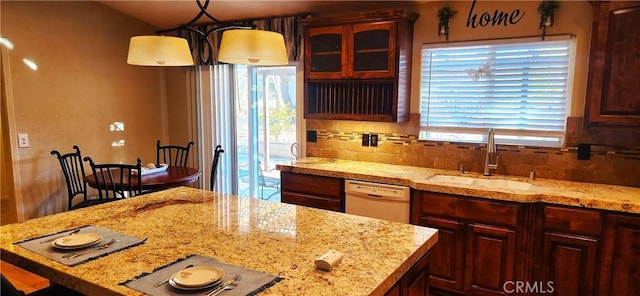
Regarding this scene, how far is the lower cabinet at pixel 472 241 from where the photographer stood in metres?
2.64

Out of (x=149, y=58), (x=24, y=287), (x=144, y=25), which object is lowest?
(x=24, y=287)

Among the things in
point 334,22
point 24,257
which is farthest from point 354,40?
point 24,257

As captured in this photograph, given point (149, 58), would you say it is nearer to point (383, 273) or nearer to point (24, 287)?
point (383, 273)

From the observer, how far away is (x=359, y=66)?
136 inches

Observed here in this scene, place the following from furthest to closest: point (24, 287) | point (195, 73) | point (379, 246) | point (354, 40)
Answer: point (195, 73) → point (354, 40) → point (24, 287) → point (379, 246)

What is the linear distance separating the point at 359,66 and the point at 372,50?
17cm

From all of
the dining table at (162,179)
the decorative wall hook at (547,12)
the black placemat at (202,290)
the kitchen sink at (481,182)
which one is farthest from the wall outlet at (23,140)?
the decorative wall hook at (547,12)

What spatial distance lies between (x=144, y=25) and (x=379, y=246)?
4.30m

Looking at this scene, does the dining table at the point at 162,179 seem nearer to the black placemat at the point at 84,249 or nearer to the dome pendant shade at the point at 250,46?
the black placemat at the point at 84,249

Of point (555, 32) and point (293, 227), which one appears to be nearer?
point (293, 227)

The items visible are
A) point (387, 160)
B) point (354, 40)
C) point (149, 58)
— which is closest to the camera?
point (149, 58)

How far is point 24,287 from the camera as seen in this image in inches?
126

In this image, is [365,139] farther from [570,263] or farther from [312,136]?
[570,263]

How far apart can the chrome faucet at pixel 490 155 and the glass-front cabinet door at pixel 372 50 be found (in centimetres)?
90
